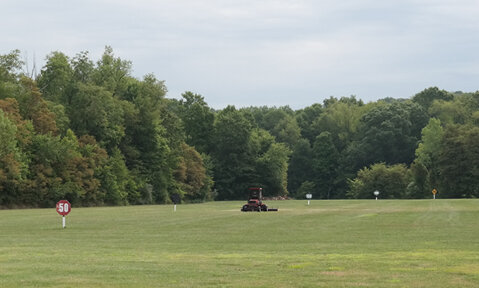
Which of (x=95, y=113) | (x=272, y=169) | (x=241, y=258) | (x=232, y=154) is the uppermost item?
(x=95, y=113)

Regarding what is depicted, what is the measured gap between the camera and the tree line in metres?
85.8

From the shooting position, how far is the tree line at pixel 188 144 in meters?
85.8

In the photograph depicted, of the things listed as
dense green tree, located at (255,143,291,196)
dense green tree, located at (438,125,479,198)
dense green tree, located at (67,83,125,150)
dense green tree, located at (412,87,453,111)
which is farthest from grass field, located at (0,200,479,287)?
dense green tree, located at (412,87,453,111)

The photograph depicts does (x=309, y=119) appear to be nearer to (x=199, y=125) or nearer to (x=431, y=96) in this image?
(x=431, y=96)

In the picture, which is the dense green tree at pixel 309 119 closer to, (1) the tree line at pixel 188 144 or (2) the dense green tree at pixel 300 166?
(1) the tree line at pixel 188 144

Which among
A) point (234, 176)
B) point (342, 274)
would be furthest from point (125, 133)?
point (342, 274)

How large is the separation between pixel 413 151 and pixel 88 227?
12999 centimetres

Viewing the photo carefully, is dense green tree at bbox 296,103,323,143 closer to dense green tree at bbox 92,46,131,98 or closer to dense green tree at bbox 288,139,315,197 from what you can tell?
dense green tree at bbox 288,139,315,197

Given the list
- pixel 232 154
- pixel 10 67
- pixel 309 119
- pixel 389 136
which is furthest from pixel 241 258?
pixel 309 119

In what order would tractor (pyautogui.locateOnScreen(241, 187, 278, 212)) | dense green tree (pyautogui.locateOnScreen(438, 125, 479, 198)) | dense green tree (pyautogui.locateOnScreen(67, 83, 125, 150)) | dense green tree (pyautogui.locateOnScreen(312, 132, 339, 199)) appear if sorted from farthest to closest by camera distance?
1. dense green tree (pyautogui.locateOnScreen(312, 132, 339, 199))
2. dense green tree (pyautogui.locateOnScreen(438, 125, 479, 198))
3. dense green tree (pyautogui.locateOnScreen(67, 83, 125, 150))
4. tractor (pyautogui.locateOnScreen(241, 187, 278, 212))

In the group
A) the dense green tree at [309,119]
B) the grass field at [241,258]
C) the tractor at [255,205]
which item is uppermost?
the dense green tree at [309,119]

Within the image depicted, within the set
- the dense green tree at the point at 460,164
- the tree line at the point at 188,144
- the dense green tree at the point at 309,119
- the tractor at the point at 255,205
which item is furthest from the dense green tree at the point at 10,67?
the dense green tree at the point at 309,119

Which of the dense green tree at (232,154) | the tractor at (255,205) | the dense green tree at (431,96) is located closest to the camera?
the tractor at (255,205)

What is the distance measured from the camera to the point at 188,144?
141000 millimetres
